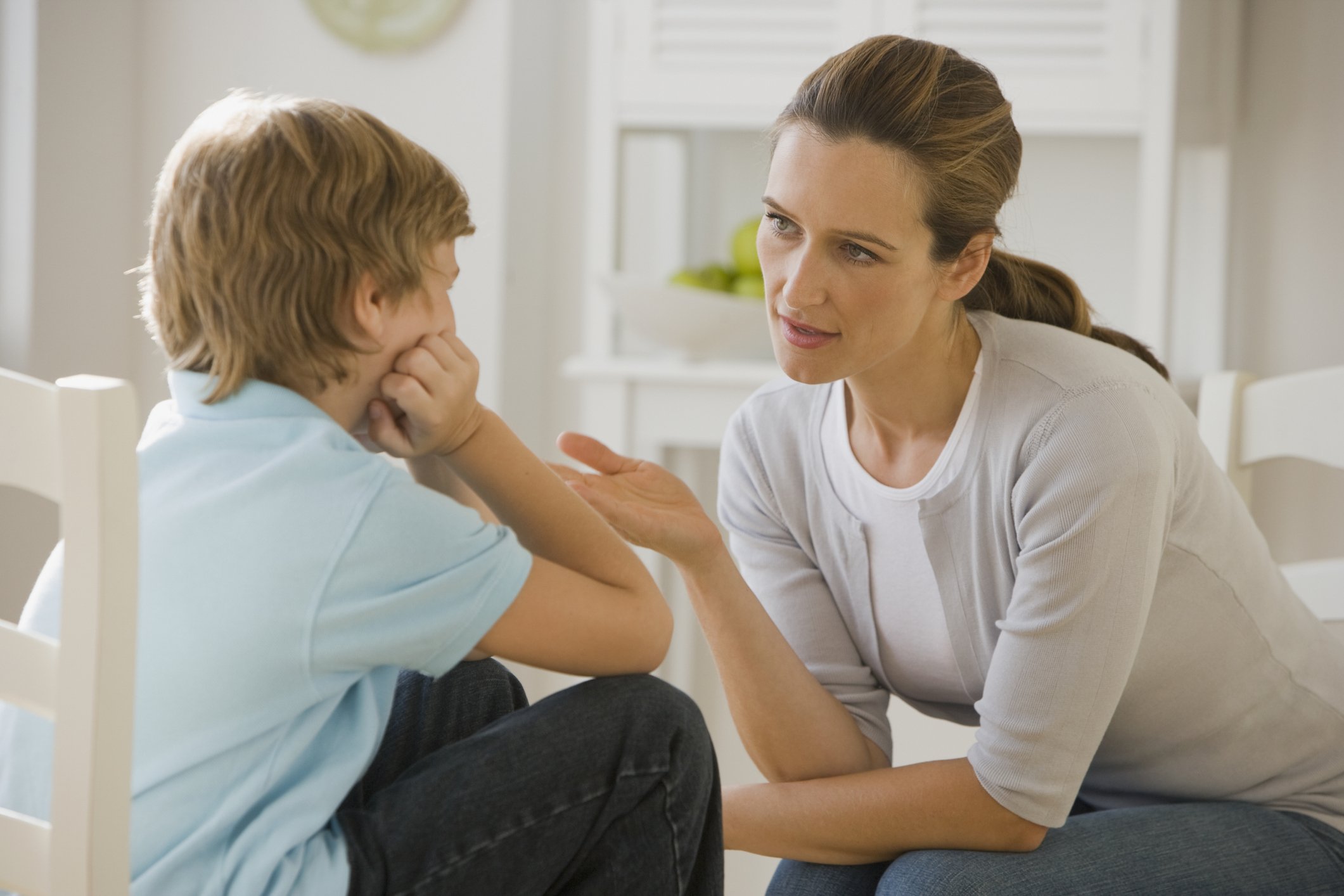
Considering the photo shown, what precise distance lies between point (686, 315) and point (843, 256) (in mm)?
875

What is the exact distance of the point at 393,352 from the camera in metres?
0.87

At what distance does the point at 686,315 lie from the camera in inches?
75.8

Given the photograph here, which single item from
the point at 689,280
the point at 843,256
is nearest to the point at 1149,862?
the point at 843,256

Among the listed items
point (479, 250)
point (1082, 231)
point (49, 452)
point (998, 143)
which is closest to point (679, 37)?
point (479, 250)

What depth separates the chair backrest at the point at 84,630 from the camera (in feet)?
2.27

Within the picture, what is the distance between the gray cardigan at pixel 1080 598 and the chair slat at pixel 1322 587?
193mm

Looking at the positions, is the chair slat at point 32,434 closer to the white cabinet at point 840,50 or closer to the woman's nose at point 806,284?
the woman's nose at point 806,284

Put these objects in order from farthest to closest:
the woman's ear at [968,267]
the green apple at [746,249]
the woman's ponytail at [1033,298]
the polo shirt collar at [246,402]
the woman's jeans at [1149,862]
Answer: the green apple at [746,249], the woman's ponytail at [1033,298], the woman's ear at [968,267], the woman's jeans at [1149,862], the polo shirt collar at [246,402]

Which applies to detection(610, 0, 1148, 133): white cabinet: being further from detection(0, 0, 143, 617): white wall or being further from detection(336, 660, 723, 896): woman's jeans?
detection(336, 660, 723, 896): woman's jeans

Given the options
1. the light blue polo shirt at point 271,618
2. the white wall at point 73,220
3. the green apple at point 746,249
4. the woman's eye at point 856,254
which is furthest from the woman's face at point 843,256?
the white wall at point 73,220

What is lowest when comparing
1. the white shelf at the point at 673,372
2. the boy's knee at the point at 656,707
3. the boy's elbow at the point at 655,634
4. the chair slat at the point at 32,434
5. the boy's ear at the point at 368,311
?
the boy's knee at the point at 656,707

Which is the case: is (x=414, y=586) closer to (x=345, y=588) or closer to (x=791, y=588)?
(x=345, y=588)

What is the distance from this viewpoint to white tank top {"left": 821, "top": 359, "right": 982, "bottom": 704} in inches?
43.9

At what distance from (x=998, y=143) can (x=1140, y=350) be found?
0.88 feet
